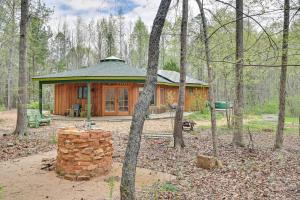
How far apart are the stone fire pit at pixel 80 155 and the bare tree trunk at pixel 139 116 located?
201 cm

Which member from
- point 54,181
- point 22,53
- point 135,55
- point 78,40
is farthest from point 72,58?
point 54,181

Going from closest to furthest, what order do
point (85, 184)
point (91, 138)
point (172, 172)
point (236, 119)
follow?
point (85, 184) → point (91, 138) → point (172, 172) → point (236, 119)

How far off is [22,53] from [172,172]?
654cm

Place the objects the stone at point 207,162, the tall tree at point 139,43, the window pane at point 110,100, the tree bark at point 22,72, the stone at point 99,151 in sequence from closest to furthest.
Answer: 1. the stone at point 99,151
2. the stone at point 207,162
3. the tree bark at point 22,72
4. the window pane at point 110,100
5. the tall tree at point 139,43

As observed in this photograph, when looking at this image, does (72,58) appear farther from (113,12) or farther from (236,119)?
(113,12)

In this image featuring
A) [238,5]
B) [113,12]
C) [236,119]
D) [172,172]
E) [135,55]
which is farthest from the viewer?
[135,55]

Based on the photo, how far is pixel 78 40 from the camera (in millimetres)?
37688

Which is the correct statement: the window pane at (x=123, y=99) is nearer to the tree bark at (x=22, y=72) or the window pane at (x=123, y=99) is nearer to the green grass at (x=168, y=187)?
the tree bark at (x=22, y=72)

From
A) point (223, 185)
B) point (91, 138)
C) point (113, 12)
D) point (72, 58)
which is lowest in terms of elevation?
point (223, 185)

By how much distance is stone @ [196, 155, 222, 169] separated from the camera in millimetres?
6789

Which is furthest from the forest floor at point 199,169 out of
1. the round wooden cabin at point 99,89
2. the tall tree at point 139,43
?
the tall tree at point 139,43

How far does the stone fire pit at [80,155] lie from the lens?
18.7 feet

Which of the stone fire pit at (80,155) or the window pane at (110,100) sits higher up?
the window pane at (110,100)

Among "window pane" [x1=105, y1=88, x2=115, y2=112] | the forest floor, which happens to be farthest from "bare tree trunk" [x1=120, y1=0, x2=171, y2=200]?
"window pane" [x1=105, y1=88, x2=115, y2=112]
